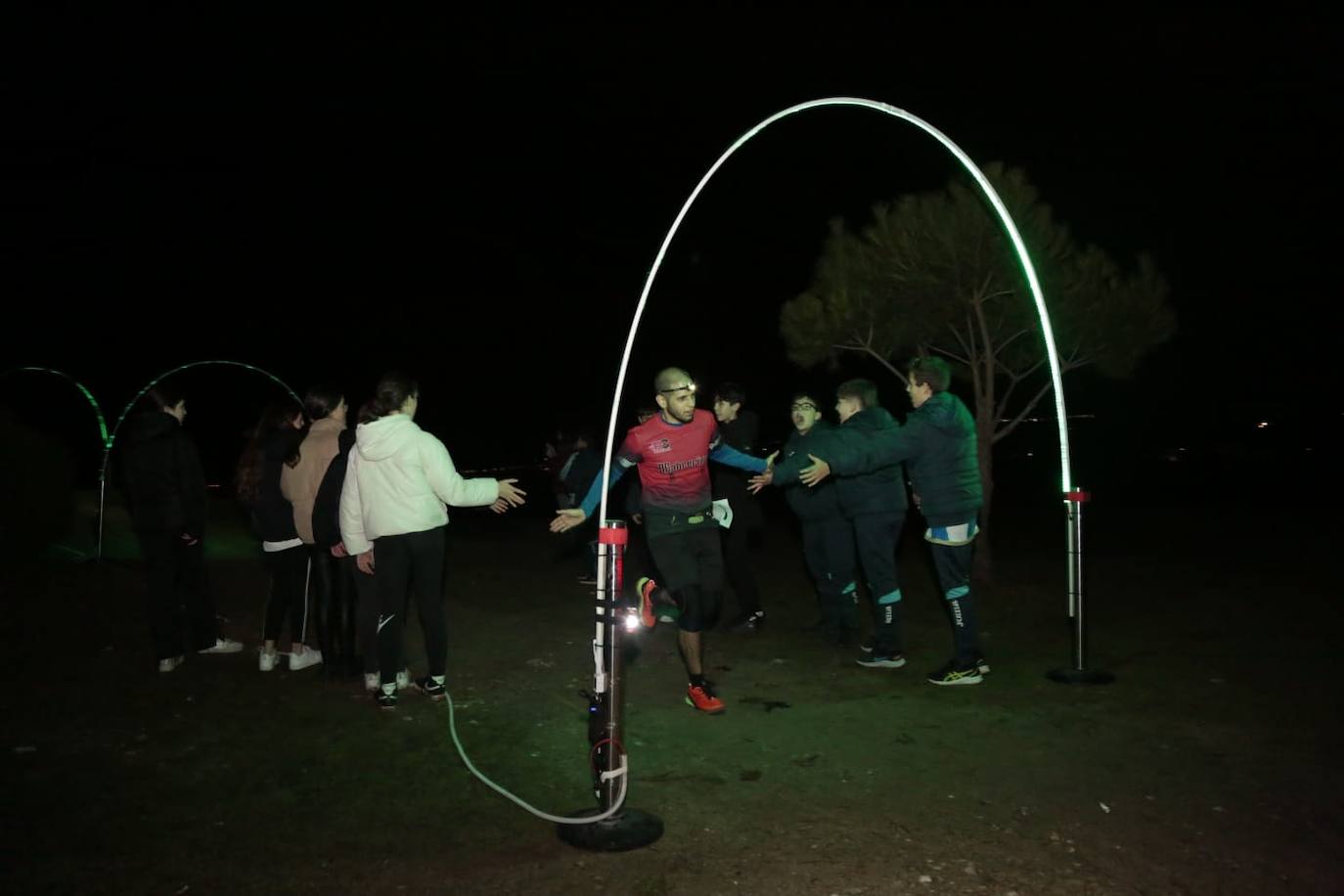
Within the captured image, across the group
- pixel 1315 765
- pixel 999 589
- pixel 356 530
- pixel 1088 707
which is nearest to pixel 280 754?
pixel 356 530

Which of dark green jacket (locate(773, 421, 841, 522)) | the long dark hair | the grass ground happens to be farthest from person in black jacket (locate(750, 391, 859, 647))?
the long dark hair

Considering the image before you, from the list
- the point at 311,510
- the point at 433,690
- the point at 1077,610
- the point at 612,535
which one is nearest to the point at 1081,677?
the point at 1077,610

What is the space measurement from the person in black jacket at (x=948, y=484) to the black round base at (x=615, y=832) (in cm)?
316

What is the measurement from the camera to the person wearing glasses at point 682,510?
22.4 ft

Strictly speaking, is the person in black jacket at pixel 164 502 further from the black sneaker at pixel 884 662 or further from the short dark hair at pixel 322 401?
the black sneaker at pixel 884 662

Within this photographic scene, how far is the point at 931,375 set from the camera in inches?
302

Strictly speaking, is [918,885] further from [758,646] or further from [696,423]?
[758,646]

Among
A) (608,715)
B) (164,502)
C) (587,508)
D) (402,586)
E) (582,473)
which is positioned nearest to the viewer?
(608,715)

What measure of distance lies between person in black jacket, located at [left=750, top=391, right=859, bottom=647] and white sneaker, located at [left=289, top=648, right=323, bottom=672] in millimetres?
3894

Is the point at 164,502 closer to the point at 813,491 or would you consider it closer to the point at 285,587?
the point at 285,587

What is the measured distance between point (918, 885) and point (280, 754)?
368 centimetres

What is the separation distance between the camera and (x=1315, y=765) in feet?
18.3

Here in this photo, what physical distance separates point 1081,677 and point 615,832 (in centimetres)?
398

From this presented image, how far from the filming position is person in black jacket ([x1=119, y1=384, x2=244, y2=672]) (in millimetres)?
7863
